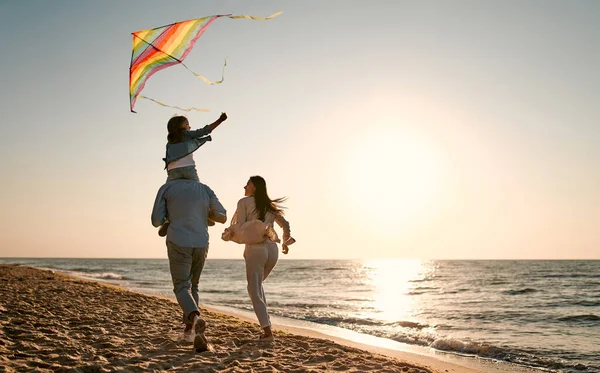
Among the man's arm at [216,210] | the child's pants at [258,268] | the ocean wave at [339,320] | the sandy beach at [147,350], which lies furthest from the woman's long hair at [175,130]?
the ocean wave at [339,320]

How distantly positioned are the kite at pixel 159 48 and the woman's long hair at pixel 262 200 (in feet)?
5.43

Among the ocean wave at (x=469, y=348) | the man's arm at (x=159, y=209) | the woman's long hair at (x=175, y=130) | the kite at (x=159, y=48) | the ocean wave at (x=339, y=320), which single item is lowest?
the ocean wave at (x=339, y=320)

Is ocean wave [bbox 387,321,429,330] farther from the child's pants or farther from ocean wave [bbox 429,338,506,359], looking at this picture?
the child's pants

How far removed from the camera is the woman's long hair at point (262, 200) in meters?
6.38

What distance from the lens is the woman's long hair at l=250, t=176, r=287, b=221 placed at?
6.38m

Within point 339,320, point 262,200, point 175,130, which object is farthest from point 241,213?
point 339,320

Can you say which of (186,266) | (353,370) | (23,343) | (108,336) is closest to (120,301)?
(108,336)

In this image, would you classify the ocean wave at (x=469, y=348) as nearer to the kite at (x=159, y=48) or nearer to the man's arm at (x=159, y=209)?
the man's arm at (x=159, y=209)

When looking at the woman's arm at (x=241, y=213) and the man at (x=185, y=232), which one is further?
the woman's arm at (x=241, y=213)

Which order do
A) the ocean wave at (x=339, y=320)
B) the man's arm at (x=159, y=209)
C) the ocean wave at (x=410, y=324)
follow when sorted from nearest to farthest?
the man's arm at (x=159, y=209)
the ocean wave at (x=410, y=324)
the ocean wave at (x=339, y=320)

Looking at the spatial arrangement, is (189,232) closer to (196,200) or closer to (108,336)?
(196,200)

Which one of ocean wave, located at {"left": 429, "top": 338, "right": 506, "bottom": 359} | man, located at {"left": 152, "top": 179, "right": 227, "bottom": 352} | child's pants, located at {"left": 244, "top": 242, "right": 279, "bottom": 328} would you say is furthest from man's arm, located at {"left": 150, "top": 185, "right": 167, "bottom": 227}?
ocean wave, located at {"left": 429, "top": 338, "right": 506, "bottom": 359}

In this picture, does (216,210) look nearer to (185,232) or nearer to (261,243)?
(185,232)

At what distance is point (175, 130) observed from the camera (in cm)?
556
